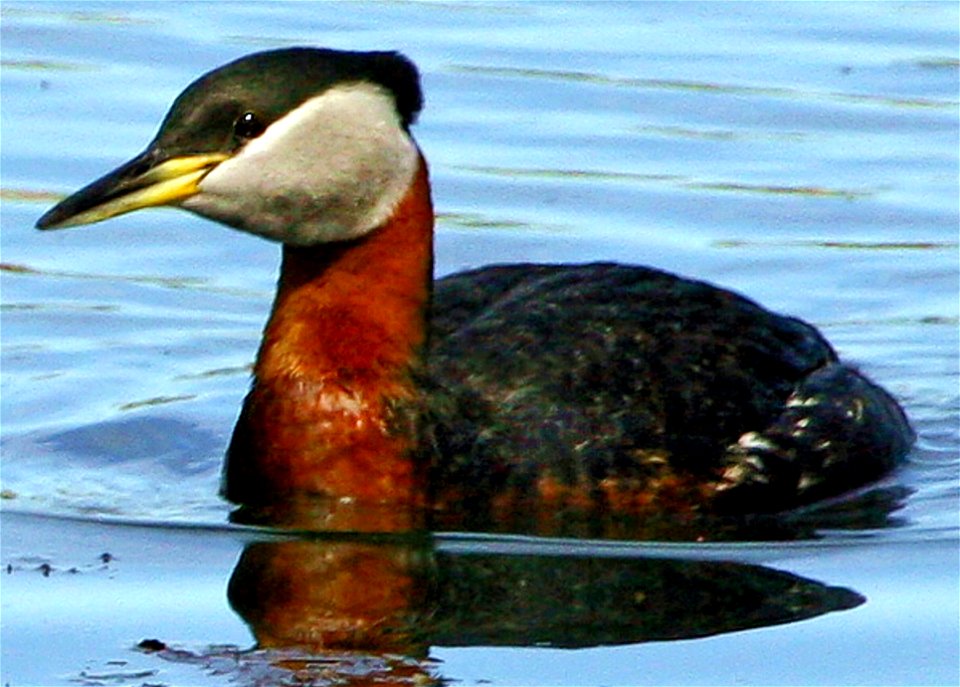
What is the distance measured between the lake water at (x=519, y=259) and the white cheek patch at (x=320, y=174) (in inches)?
47.7

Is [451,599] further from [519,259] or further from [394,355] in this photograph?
[519,259]

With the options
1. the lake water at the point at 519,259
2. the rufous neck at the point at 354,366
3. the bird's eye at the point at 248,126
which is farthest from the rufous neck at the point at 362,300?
the lake water at the point at 519,259

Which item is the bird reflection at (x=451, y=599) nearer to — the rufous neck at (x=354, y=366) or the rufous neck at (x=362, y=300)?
the rufous neck at (x=354, y=366)

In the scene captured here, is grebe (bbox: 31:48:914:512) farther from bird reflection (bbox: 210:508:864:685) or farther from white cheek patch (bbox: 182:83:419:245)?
bird reflection (bbox: 210:508:864:685)

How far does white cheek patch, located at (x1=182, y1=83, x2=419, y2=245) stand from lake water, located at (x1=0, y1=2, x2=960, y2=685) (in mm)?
1212

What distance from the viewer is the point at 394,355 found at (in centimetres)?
1242

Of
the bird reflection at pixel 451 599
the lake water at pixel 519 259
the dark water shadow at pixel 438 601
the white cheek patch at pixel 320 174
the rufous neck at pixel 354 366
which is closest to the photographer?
the dark water shadow at pixel 438 601

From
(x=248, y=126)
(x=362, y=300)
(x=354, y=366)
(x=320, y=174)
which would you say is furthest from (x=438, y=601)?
(x=248, y=126)

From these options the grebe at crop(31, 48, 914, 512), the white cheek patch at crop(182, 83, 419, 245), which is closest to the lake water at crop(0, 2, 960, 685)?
the grebe at crop(31, 48, 914, 512)

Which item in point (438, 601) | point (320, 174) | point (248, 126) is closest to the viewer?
point (438, 601)

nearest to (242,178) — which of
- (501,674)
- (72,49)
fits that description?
(501,674)

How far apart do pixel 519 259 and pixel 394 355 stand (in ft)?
12.3

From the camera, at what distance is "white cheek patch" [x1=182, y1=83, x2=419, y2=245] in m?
12.0

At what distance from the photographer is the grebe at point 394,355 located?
12008 mm
